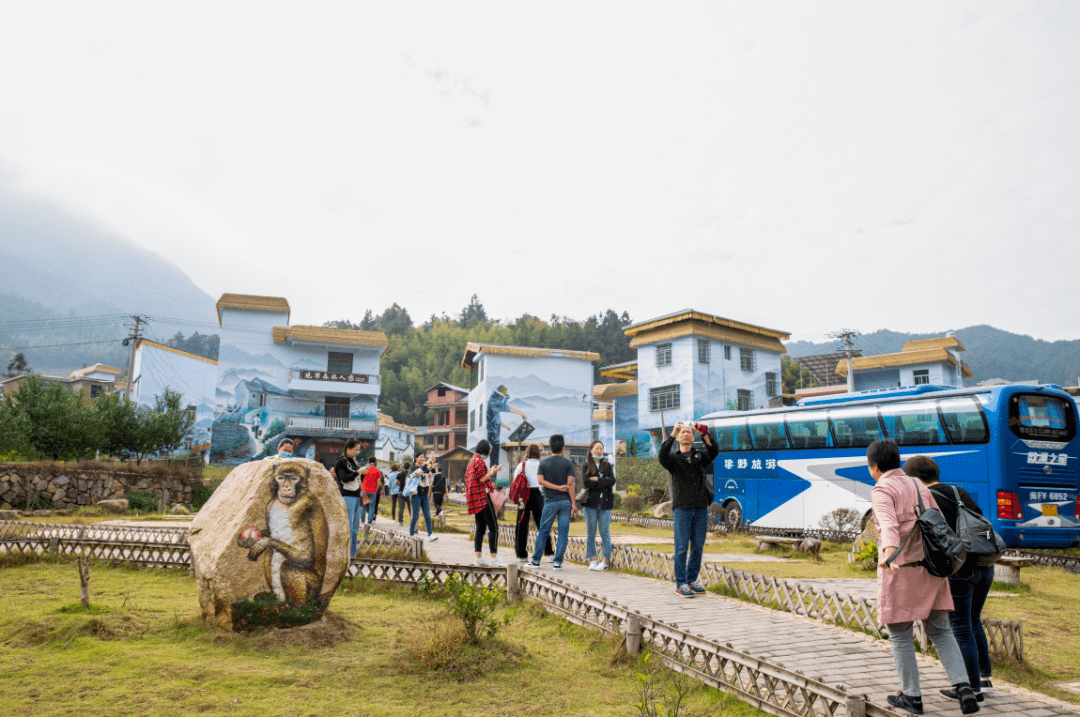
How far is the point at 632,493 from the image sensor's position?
116 ft

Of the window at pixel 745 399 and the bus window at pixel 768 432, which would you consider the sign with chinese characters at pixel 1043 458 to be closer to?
the bus window at pixel 768 432

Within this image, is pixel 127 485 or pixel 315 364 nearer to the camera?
pixel 127 485

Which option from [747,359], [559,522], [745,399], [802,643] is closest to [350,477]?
[559,522]

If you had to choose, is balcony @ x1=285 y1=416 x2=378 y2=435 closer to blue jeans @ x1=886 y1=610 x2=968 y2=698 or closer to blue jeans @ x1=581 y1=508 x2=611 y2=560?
blue jeans @ x1=581 y1=508 x2=611 y2=560

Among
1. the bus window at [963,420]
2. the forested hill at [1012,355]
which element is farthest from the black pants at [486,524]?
the forested hill at [1012,355]

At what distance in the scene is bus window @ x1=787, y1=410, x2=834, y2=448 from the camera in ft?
55.7

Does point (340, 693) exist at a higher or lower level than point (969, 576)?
lower

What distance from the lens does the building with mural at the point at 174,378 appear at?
45.0 m

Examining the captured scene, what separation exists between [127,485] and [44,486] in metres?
2.65

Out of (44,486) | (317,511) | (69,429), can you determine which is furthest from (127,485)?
(317,511)

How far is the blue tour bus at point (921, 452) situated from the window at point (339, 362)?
29.5 metres

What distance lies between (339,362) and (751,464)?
31317 millimetres

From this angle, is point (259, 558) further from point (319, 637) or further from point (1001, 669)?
point (1001, 669)

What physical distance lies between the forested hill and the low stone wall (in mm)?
74862
